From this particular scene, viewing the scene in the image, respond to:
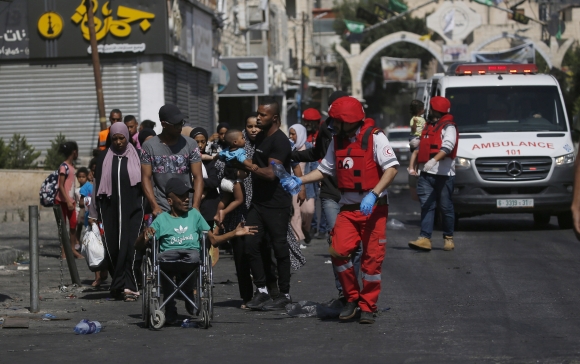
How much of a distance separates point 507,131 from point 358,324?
8.83 meters

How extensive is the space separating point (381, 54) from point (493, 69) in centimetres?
6904

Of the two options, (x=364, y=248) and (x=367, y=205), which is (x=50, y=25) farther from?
(x=367, y=205)

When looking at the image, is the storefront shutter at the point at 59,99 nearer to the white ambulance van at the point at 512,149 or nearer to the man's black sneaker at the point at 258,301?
the white ambulance van at the point at 512,149

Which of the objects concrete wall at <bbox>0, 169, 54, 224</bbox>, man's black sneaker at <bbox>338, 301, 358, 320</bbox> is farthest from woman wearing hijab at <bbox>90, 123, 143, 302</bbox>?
concrete wall at <bbox>0, 169, 54, 224</bbox>

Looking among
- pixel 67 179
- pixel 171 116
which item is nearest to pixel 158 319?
pixel 171 116

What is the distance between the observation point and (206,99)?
31891 millimetres

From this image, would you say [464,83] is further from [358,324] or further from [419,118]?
[358,324]

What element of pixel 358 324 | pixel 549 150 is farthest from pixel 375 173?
pixel 549 150

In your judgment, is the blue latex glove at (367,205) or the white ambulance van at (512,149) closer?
the blue latex glove at (367,205)

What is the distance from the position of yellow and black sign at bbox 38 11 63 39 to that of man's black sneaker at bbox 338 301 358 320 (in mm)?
18130

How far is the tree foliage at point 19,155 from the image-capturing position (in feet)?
74.8

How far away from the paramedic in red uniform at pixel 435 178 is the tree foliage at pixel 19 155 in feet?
38.9

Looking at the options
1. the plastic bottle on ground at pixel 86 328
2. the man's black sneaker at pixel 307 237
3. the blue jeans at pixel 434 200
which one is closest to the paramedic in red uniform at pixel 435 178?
the blue jeans at pixel 434 200

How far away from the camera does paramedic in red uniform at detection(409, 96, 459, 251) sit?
44.5 feet
